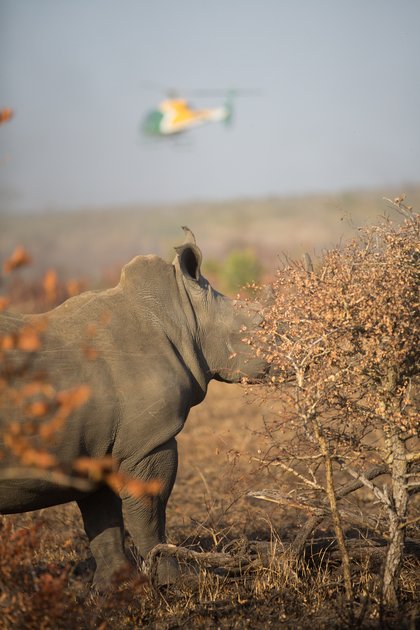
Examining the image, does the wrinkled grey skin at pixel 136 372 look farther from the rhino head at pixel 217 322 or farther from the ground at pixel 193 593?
the ground at pixel 193 593

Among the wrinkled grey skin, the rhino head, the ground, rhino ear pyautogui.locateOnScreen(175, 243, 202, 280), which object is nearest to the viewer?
the ground

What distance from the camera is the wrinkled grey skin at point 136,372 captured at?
17.9 feet

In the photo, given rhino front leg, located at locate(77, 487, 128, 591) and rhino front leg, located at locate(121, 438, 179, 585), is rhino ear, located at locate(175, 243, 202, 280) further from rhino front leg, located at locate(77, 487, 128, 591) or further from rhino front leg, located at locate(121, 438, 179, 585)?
rhino front leg, located at locate(77, 487, 128, 591)

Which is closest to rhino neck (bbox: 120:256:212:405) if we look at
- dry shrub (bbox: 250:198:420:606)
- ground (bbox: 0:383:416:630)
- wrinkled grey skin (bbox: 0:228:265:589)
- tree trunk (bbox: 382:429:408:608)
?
wrinkled grey skin (bbox: 0:228:265:589)

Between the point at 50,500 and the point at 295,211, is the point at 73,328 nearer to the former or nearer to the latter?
the point at 50,500

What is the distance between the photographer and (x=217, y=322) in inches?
255

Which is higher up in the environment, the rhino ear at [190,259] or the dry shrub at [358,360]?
the rhino ear at [190,259]

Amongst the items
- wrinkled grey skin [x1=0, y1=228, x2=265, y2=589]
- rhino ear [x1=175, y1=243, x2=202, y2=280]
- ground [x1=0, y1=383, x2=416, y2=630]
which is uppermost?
rhino ear [x1=175, y1=243, x2=202, y2=280]

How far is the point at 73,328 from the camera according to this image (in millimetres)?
5715

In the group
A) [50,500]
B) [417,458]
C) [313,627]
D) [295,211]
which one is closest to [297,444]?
[417,458]

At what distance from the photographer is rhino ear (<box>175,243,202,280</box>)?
247 inches

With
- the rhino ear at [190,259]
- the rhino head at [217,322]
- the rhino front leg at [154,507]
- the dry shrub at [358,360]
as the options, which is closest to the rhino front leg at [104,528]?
the rhino front leg at [154,507]

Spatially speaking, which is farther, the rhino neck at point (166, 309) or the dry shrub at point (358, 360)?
the rhino neck at point (166, 309)

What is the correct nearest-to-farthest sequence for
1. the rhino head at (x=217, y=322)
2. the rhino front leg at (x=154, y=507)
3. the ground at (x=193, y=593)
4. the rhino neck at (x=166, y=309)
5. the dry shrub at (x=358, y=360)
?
the ground at (x=193, y=593) → the dry shrub at (x=358, y=360) → the rhino front leg at (x=154, y=507) → the rhino neck at (x=166, y=309) → the rhino head at (x=217, y=322)
